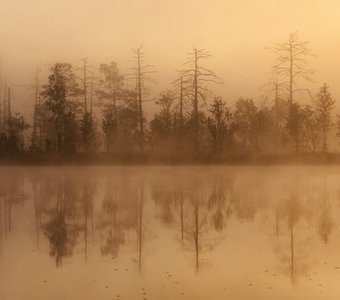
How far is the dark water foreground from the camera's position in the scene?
4238 millimetres

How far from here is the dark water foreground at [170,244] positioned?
4238 millimetres

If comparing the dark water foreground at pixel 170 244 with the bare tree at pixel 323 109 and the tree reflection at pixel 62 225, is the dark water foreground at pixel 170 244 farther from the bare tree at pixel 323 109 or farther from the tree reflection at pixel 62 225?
the bare tree at pixel 323 109

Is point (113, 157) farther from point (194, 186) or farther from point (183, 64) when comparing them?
point (194, 186)

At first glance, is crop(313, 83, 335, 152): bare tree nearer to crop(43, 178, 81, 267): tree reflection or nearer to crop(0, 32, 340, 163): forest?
crop(0, 32, 340, 163): forest

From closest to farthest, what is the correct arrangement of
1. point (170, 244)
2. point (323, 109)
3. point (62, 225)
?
point (170, 244)
point (62, 225)
point (323, 109)

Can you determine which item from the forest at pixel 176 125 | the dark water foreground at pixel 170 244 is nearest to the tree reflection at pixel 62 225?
the dark water foreground at pixel 170 244

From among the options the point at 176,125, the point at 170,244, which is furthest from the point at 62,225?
the point at 176,125

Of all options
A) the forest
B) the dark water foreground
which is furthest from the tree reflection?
the forest

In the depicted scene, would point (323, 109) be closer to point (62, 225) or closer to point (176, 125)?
point (176, 125)

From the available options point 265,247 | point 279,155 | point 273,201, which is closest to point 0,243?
point 265,247

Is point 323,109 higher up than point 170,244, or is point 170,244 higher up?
point 323,109

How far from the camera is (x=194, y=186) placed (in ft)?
38.9

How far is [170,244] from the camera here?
5.84 metres

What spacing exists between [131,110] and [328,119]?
293 inches
